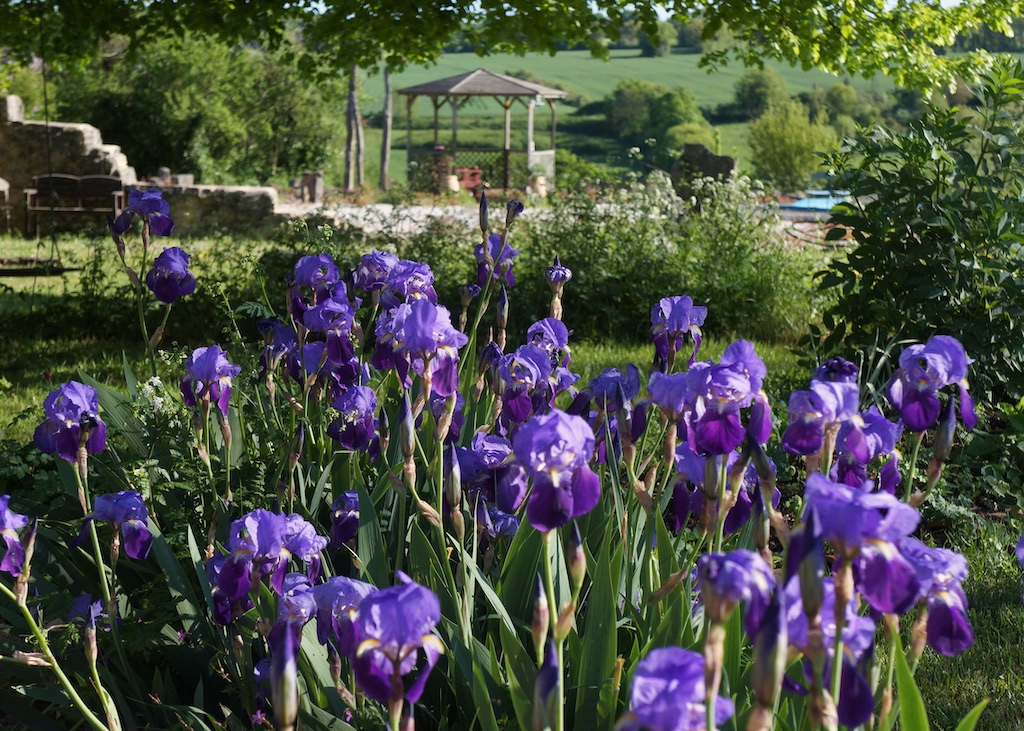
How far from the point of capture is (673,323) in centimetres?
192

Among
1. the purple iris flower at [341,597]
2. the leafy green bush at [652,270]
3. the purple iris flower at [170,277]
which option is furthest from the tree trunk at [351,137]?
the purple iris flower at [341,597]

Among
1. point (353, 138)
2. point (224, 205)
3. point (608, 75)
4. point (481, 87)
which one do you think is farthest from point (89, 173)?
point (608, 75)

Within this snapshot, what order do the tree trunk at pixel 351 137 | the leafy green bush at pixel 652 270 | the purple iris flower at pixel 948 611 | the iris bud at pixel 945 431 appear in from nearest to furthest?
the purple iris flower at pixel 948 611, the iris bud at pixel 945 431, the leafy green bush at pixel 652 270, the tree trunk at pixel 351 137

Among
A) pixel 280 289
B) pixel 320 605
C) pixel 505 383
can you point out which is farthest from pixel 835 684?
pixel 280 289

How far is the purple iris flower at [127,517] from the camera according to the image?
1.78m

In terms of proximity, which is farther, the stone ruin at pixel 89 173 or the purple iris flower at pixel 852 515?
the stone ruin at pixel 89 173

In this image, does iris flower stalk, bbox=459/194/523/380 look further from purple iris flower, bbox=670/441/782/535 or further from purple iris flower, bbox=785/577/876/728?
purple iris flower, bbox=785/577/876/728

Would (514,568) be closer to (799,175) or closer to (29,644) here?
(29,644)

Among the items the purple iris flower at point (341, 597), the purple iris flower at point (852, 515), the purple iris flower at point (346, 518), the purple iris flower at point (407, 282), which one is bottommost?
the purple iris flower at point (346, 518)

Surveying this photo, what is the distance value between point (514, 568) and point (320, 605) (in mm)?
532

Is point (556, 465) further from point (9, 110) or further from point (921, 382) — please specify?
point (9, 110)

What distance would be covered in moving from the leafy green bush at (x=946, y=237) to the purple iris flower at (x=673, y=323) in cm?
213

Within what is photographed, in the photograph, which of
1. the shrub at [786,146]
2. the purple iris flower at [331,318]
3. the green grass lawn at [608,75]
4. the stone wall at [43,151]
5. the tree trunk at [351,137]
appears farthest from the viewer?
the green grass lawn at [608,75]

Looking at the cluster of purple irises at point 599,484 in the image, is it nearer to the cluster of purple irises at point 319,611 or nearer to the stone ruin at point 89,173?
the cluster of purple irises at point 319,611
